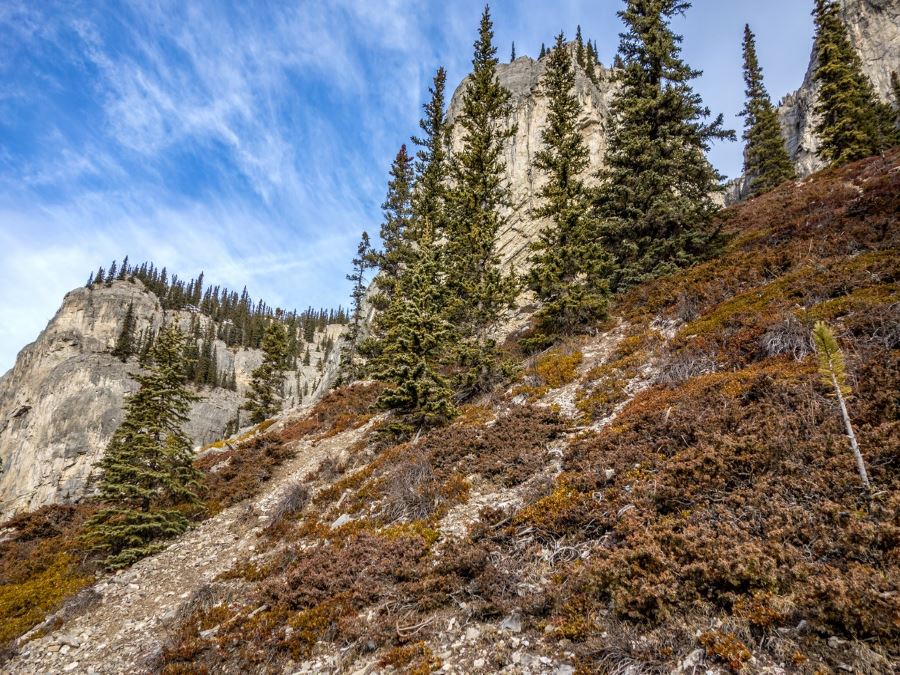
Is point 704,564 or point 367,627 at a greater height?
point 704,564

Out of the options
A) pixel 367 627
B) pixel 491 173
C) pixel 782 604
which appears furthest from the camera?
pixel 491 173

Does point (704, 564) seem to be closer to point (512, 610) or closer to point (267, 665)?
point (512, 610)

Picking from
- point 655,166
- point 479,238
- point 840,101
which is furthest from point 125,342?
point 840,101

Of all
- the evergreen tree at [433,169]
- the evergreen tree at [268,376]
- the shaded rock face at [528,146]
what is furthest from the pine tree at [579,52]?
the evergreen tree at [268,376]

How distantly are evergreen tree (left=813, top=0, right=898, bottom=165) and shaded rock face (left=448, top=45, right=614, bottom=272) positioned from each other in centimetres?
1700

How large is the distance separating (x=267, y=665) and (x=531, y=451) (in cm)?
681

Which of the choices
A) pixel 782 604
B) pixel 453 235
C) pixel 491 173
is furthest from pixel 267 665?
pixel 491 173

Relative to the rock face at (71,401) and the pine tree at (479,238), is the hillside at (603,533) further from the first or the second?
the rock face at (71,401)

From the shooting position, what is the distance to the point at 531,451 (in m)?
10.7

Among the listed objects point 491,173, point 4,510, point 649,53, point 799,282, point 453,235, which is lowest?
point 4,510

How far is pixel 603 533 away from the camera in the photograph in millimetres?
6684

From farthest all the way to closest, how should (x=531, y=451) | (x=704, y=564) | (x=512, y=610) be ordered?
(x=531, y=451) → (x=512, y=610) → (x=704, y=564)

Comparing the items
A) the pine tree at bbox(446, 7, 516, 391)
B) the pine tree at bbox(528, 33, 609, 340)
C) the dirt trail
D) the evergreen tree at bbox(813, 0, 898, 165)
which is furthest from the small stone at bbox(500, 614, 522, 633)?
the evergreen tree at bbox(813, 0, 898, 165)

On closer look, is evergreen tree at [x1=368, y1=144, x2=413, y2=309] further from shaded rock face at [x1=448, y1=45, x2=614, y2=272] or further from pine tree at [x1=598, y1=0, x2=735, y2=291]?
pine tree at [x1=598, y1=0, x2=735, y2=291]
